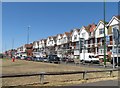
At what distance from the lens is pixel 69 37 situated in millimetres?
115625

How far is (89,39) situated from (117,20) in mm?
22135

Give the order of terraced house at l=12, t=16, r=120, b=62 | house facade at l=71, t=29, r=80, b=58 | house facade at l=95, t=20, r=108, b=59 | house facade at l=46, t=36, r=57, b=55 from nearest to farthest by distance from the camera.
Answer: terraced house at l=12, t=16, r=120, b=62, house facade at l=95, t=20, r=108, b=59, house facade at l=71, t=29, r=80, b=58, house facade at l=46, t=36, r=57, b=55

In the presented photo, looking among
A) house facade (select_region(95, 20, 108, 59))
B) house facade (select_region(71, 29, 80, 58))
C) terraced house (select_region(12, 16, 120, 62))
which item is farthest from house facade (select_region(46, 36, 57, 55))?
house facade (select_region(95, 20, 108, 59))

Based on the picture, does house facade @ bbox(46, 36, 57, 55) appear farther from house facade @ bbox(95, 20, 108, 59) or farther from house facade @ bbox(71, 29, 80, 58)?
house facade @ bbox(95, 20, 108, 59)

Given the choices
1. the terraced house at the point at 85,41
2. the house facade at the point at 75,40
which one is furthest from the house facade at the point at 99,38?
the house facade at the point at 75,40

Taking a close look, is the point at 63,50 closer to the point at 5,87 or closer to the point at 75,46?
the point at 75,46

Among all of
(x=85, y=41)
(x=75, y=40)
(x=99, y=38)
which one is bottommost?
(x=85, y=41)

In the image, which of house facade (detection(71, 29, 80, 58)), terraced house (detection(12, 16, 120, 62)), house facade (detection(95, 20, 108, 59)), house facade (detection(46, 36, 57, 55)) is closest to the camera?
terraced house (detection(12, 16, 120, 62))

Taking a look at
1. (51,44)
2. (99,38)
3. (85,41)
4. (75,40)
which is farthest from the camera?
(51,44)

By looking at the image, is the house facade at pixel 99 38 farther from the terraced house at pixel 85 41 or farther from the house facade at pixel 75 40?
the house facade at pixel 75 40

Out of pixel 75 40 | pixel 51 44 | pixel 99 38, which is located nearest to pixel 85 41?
pixel 75 40

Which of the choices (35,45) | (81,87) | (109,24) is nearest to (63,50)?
(109,24)

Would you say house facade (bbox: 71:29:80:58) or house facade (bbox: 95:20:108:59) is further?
house facade (bbox: 71:29:80:58)

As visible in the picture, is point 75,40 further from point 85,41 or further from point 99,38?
point 99,38
